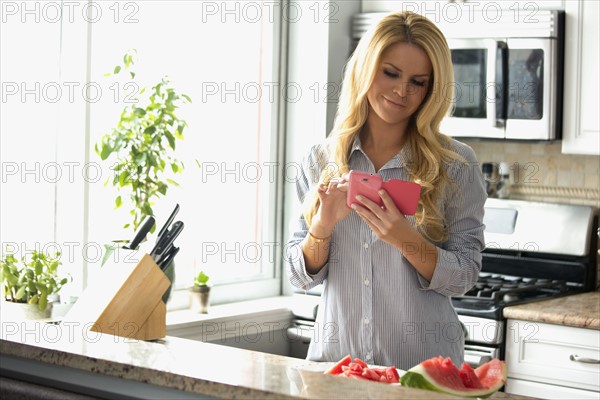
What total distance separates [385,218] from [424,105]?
34 cm

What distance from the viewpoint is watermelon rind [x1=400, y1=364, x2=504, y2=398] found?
1560mm

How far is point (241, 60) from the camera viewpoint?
4.16 m

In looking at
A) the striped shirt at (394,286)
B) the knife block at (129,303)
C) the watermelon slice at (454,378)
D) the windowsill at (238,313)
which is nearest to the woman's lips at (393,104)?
the striped shirt at (394,286)

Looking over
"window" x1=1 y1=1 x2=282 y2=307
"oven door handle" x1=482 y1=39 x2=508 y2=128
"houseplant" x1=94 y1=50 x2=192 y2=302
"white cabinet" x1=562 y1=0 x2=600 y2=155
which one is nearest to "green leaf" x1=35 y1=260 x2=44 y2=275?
"window" x1=1 y1=1 x2=282 y2=307

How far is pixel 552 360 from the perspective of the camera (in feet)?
10.9

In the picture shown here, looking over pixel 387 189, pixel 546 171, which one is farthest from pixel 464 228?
pixel 546 171

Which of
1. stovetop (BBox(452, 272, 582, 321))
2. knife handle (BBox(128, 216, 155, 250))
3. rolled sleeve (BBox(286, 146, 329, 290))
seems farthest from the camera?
stovetop (BBox(452, 272, 582, 321))

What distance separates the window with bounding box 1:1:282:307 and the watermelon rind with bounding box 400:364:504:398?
44.6 inches

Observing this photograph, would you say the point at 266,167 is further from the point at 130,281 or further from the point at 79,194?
the point at 130,281

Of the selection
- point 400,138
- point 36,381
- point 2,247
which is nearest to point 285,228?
point 2,247

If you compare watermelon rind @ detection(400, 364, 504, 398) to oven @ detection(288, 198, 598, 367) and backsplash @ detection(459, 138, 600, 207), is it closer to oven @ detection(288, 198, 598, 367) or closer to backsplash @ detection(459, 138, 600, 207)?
oven @ detection(288, 198, 598, 367)

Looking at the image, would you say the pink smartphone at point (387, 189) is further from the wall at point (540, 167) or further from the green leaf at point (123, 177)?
the wall at point (540, 167)

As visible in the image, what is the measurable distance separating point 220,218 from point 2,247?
111 centimetres

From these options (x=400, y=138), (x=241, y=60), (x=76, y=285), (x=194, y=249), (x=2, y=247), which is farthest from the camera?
(x=241, y=60)
